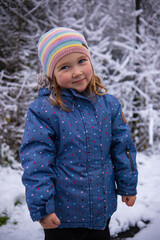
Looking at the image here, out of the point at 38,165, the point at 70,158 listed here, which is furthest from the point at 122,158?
the point at 38,165

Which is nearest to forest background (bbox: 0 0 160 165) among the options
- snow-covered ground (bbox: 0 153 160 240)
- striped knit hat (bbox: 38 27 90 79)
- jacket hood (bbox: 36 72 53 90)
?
snow-covered ground (bbox: 0 153 160 240)

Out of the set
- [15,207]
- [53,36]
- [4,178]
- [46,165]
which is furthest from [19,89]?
[46,165]

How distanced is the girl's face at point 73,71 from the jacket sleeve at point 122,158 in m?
0.35

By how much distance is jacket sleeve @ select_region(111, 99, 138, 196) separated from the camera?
157cm

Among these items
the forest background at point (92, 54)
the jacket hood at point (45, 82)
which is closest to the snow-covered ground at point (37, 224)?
the forest background at point (92, 54)

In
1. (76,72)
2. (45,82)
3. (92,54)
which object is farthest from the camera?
(92,54)

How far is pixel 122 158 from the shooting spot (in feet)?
5.14

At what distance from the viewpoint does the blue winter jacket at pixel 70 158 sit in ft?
4.33

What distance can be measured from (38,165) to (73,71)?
2.17 ft

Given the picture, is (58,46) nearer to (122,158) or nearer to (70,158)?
(70,158)

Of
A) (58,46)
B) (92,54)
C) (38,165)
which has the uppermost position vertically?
(92,54)

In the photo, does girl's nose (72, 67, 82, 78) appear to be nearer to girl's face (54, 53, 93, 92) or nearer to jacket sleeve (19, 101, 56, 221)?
girl's face (54, 53, 93, 92)

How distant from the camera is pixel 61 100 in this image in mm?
1448

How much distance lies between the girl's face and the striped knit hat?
0.12 feet
